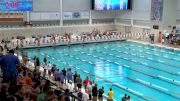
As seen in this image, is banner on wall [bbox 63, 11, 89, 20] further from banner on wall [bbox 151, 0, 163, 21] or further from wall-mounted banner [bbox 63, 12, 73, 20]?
banner on wall [bbox 151, 0, 163, 21]

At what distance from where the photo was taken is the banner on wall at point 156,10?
28734mm

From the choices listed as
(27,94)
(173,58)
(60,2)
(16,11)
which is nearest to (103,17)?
(60,2)

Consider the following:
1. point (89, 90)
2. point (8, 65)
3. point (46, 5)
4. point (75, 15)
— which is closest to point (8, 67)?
point (8, 65)

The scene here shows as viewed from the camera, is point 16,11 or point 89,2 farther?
point 89,2

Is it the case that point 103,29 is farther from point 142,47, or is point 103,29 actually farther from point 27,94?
point 27,94

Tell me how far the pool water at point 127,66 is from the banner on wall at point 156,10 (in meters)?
3.30

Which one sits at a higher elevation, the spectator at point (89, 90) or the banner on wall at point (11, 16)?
the banner on wall at point (11, 16)

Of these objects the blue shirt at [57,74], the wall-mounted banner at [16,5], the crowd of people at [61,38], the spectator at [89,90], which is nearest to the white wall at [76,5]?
the crowd of people at [61,38]

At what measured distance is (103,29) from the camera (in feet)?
110

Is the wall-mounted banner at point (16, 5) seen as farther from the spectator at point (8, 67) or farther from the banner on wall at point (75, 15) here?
the spectator at point (8, 67)

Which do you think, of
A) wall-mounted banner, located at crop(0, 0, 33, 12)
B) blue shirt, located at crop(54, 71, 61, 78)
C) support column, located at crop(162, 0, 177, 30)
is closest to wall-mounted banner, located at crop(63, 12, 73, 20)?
wall-mounted banner, located at crop(0, 0, 33, 12)

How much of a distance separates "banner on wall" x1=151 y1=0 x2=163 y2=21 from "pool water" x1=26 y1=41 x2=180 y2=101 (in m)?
3.30

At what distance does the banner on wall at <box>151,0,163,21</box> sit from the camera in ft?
94.3

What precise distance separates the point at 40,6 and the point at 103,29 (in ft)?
25.3
